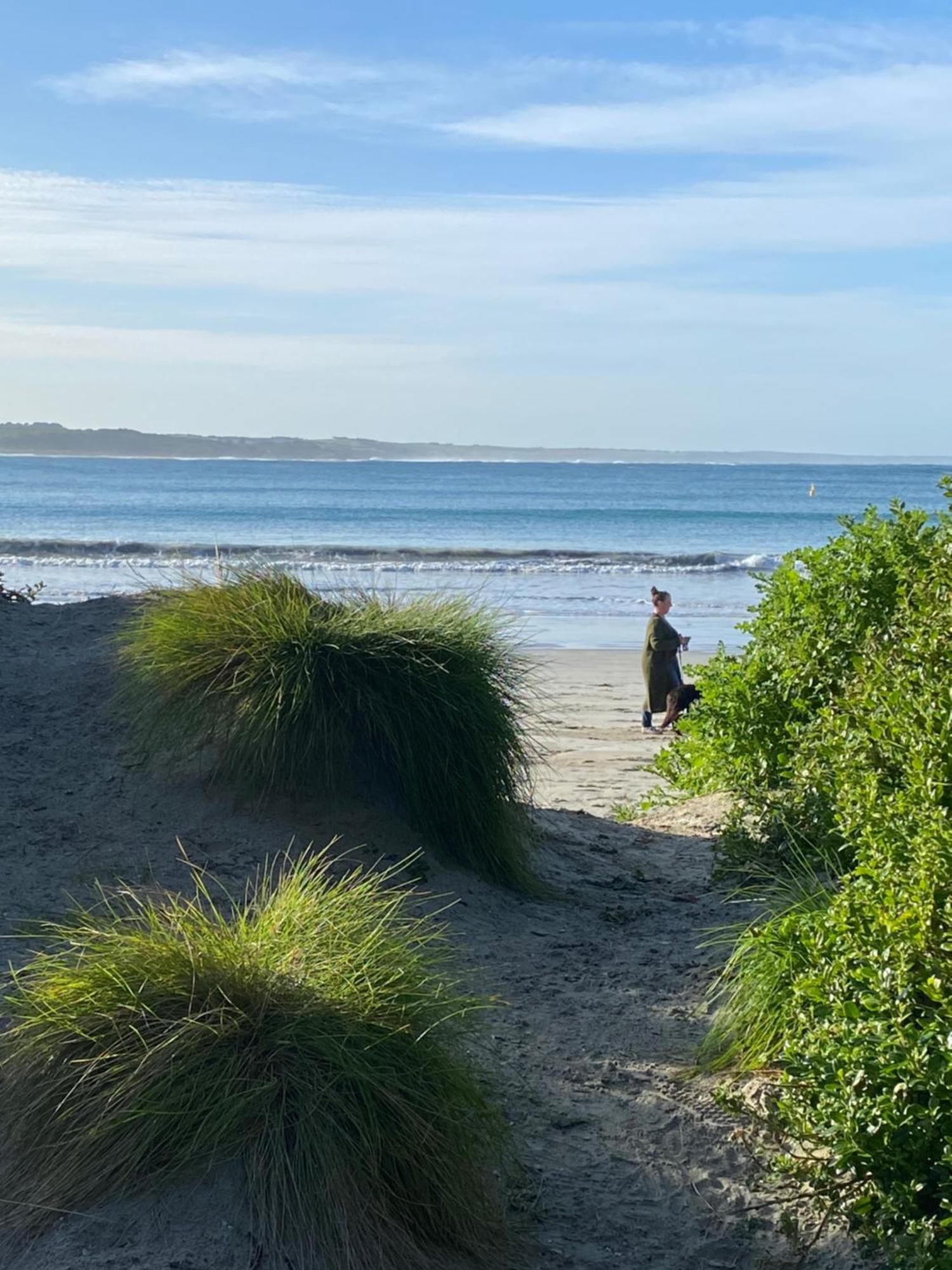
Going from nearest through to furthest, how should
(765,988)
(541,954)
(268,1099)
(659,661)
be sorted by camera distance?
(268,1099)
(765,988)
(541,954)
(659,661)

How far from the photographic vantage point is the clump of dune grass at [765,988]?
14.8 feet

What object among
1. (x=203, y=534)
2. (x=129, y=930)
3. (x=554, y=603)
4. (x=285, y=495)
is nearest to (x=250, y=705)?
(x=129, y=930)

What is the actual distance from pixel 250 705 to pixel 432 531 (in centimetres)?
4457

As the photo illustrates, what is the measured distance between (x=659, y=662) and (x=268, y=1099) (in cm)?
997

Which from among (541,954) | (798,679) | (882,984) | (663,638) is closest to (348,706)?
(541,954)

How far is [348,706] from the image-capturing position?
251 inches

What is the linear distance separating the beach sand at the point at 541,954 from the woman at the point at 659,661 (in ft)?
10.6

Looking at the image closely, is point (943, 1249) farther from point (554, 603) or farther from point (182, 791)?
point (554, 603)

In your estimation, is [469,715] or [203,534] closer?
[469,715]

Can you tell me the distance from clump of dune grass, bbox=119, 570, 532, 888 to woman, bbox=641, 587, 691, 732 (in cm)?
624

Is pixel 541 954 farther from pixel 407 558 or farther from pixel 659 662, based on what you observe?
pixel 407 558

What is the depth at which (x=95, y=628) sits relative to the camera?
8.62 m

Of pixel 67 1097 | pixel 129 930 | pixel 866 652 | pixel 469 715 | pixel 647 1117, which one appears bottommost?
pixel 647 1117

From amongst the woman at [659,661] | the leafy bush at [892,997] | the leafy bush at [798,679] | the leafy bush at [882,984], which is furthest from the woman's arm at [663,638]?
the leafy bush at [892,997]
